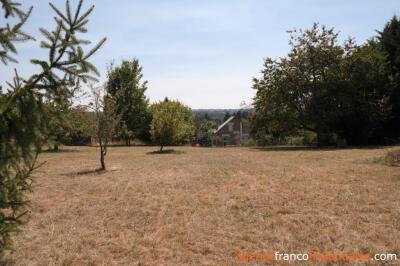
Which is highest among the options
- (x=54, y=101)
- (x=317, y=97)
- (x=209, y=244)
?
(x=317, y=97)

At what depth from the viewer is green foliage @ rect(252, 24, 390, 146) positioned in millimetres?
26484

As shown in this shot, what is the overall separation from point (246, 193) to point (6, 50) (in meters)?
7.47

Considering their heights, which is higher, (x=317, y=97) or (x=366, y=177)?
(x=317, y=97)

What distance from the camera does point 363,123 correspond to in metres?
28.0

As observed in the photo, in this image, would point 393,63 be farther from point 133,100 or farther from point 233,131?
point 233,131

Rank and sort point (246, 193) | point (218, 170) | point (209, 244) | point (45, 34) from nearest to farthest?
Result: point (45, 34)
point (209, 244)
point (246, 193)
point (218, 170)

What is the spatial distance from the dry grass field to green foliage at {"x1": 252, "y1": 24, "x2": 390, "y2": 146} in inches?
570

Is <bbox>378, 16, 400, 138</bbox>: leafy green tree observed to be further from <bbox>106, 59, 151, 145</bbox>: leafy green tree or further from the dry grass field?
<bbox>106, 59, 151, 145</bbox>: leafy green tree

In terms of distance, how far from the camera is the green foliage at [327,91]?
26484 mm

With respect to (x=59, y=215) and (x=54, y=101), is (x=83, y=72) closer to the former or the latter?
(x=54, y=101)

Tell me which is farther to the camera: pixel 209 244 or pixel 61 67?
pixel 209 244

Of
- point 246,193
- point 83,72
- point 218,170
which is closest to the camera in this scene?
point 83,72

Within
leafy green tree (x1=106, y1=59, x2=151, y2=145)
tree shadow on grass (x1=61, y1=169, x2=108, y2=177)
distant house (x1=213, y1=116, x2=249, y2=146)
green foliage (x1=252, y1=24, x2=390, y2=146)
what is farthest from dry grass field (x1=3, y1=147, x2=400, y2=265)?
distant house (x1=213, y1=116, x2=249, y2=146)

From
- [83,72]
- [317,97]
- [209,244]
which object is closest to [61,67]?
[83,72]
